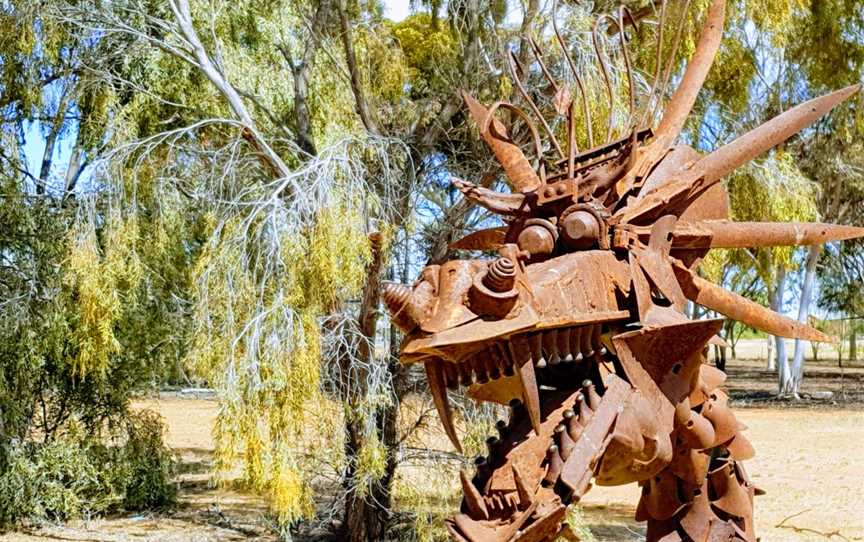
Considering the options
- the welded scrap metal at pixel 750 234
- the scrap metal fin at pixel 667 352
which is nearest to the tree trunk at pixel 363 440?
the welded scrap metal at pixel 750 234

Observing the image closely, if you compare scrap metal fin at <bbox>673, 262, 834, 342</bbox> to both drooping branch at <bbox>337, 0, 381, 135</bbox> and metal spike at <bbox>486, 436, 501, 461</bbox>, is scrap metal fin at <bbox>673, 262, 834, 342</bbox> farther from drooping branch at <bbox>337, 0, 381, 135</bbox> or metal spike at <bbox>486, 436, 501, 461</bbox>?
drooping branch at <bbox>337, 0, 381, 135</bbox>

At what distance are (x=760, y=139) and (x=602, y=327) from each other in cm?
105

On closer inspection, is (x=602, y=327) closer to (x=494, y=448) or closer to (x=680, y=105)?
(x=494, y=448)

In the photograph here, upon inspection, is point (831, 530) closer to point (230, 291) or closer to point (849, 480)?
point (849, 480)

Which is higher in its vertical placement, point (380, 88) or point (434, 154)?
point (380, 88)

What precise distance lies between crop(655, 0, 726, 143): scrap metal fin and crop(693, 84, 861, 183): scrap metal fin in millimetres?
190

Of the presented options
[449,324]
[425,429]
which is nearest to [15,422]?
[425,429]

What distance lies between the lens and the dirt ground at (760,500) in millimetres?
9867

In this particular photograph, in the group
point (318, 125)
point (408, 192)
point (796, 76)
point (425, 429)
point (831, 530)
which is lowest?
point (831, 530)

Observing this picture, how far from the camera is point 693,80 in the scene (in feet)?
11.8

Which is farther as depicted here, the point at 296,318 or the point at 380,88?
the point at 380,88

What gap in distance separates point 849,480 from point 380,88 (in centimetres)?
851

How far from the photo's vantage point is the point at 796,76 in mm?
15148

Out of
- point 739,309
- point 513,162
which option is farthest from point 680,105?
point 739,309
